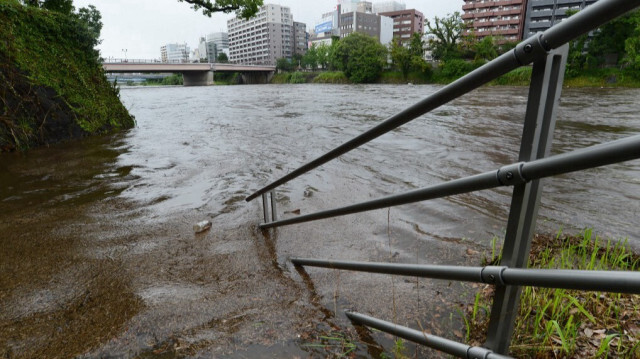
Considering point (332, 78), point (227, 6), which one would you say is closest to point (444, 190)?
point (227, 6)

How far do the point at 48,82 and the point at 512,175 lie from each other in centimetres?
1165

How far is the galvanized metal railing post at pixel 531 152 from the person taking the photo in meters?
0.95

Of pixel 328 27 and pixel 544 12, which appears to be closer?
pixel 544 12

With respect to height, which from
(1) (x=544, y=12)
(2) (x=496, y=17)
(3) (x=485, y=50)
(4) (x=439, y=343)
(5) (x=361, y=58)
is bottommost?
(4) (x=439, y=343)

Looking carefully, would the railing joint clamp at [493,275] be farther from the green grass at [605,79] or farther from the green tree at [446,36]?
the green tree at [446,36]

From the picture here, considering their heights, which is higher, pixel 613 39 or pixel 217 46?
pixel 217 46

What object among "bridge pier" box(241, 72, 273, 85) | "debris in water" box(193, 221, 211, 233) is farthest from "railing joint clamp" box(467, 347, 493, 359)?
"bridge pier" box(241, 72, 273, 85)

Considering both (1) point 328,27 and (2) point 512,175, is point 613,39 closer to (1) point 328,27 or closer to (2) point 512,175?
(2) point 512,175

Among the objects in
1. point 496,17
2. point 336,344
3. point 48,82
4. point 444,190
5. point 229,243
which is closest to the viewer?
point 444,190

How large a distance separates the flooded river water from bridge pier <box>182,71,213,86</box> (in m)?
70.9

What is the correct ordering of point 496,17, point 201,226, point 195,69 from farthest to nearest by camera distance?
1. point 496,17
2. point 195,69
3. point 201,226

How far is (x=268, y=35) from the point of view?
139m

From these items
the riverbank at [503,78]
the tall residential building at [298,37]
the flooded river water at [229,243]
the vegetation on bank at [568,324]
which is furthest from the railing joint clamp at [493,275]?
the tall residential building at [298,37]

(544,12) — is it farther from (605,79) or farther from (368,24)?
(368,24)
